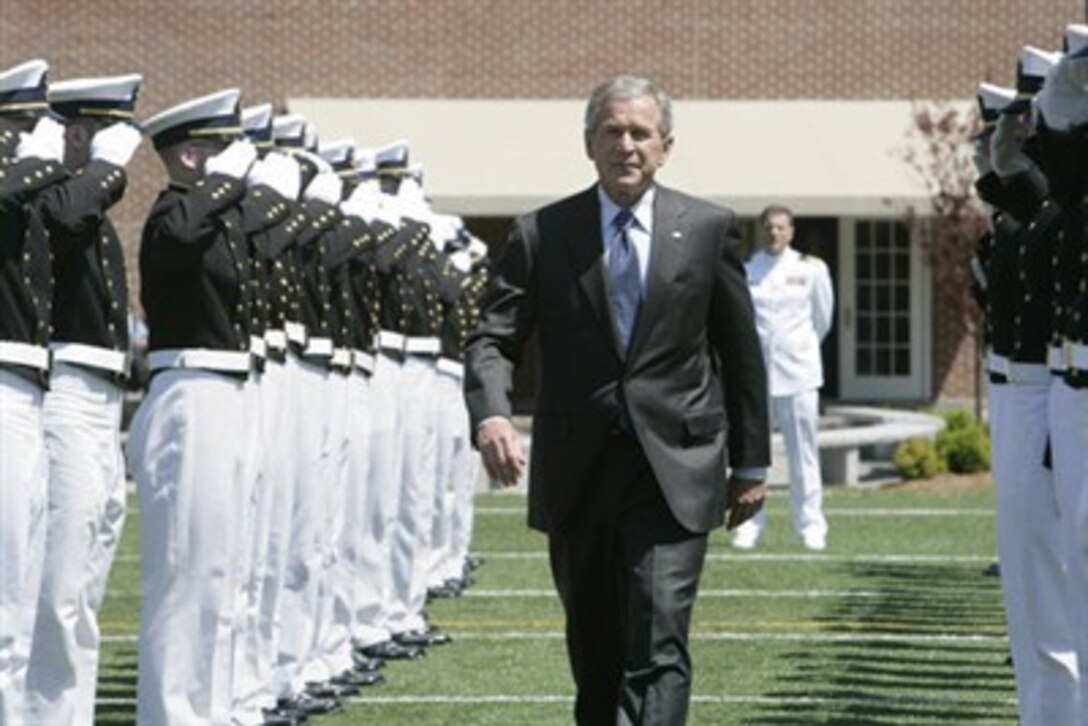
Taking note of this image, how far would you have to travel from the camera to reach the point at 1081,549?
344 inches

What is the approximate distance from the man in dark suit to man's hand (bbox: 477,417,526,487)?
3cm

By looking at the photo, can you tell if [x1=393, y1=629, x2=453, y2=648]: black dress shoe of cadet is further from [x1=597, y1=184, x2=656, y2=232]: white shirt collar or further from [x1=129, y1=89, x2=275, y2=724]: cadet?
[x1=597, y1=184, x2=656, y2=232]: white shirt collar

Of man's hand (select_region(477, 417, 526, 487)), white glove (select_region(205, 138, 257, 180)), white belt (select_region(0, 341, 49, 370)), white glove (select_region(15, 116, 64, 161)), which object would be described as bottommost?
man's hand (select_region(477, 417, 526, 487))

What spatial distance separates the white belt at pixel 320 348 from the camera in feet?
42.4

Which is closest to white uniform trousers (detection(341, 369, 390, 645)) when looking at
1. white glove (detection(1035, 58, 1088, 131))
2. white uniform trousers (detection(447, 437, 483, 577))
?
white uniform trousers (detection(447, 437, 483, 577))

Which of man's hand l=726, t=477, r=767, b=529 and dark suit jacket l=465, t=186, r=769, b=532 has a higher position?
dark suit jacket l=465, t=186, r=769, b=532

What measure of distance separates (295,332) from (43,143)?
2988 millimetres

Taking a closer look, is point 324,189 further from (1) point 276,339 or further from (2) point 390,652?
(2) point 390,652

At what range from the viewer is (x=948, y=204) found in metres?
37.5

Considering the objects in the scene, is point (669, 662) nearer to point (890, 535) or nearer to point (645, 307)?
point (645, 307)

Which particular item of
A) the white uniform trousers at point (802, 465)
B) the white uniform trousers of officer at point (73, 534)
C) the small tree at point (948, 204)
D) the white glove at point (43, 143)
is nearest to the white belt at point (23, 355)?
the white glove at point (43, 143)

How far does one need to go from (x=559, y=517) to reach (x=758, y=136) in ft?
105

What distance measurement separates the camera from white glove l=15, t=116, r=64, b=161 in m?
9.48

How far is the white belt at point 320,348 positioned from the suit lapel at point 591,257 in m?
3.99
